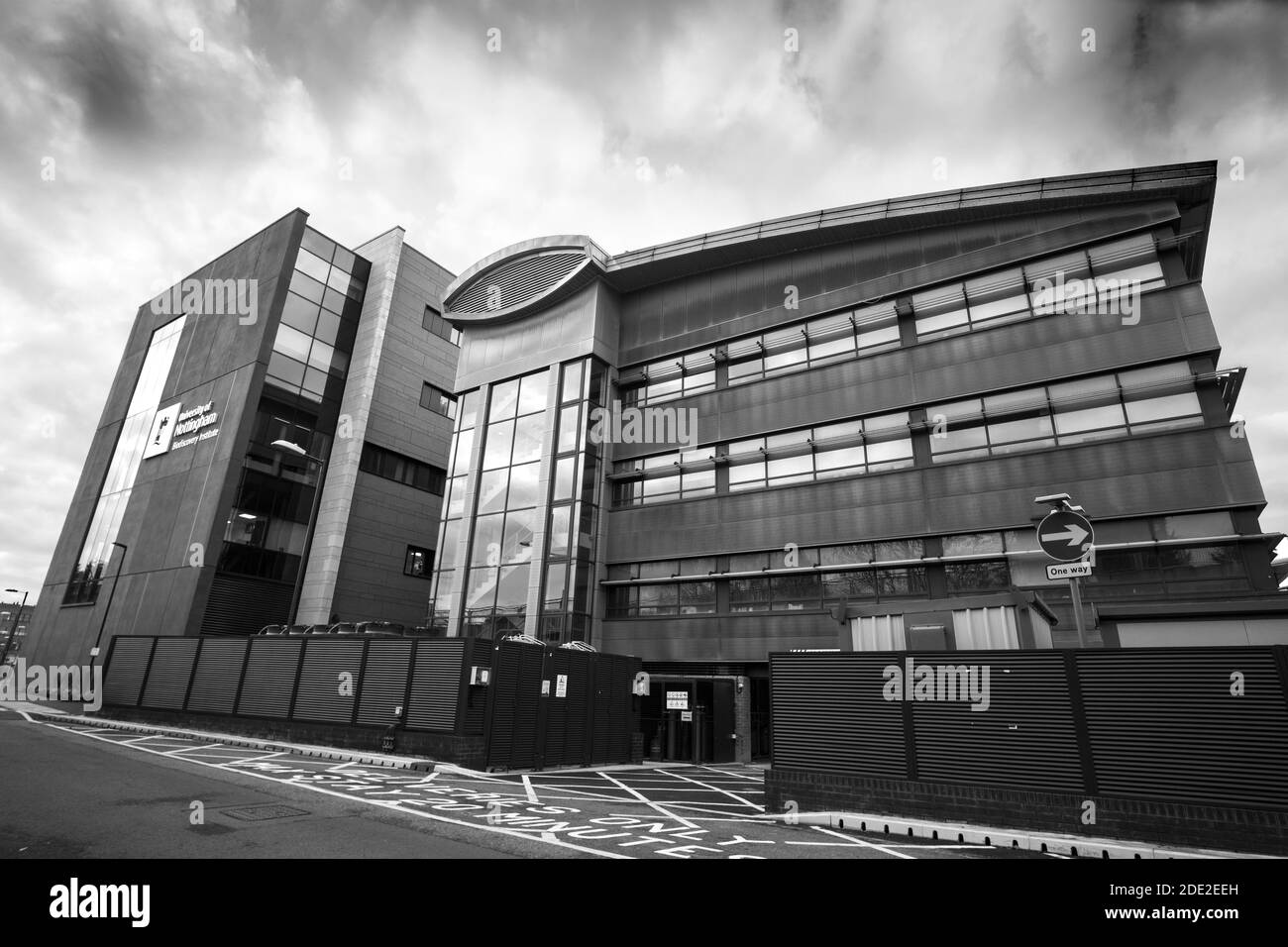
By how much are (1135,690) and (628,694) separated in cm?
1741

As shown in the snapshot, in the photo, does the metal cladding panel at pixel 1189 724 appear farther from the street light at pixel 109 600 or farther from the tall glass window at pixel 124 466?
the tall glass window at pixel 124 466

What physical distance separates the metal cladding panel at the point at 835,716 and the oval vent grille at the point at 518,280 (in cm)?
2874

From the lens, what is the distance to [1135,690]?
9430 millimetres

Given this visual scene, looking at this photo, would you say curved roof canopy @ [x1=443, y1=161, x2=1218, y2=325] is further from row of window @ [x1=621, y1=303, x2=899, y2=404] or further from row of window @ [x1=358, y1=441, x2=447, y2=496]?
row of window @ [x1=358, y1=441, x2=447, y2=496]

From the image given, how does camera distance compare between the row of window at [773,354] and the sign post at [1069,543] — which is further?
the row of window at [773,354]

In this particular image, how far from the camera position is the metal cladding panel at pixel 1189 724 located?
846 cm

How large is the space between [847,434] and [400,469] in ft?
98.0

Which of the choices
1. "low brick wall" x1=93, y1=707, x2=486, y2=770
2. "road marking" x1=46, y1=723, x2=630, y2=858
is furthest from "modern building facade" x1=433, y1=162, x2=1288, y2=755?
"low brick wall" x1=93, y1=707, x2=486, y2=770

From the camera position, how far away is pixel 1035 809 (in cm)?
953

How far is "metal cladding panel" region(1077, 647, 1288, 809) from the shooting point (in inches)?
333

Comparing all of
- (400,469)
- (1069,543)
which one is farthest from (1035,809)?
(400,469)

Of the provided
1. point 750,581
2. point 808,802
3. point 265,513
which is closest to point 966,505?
point 750,581

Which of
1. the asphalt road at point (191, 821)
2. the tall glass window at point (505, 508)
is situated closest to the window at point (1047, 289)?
the tall glass window at point (505, 508)
